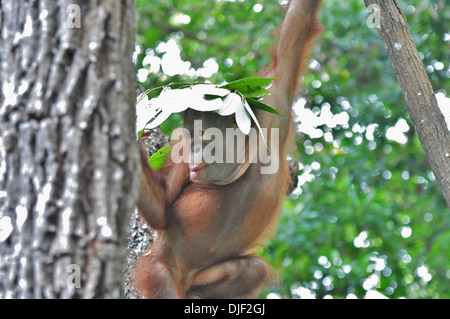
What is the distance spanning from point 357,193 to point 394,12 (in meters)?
3.39

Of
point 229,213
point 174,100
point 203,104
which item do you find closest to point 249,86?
point 203,104

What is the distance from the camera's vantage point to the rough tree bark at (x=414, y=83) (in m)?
2.69

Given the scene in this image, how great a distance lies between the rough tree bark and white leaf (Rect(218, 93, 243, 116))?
85 cm

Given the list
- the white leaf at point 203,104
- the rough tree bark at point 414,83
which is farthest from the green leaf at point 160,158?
the rough tree bark at point 414,83

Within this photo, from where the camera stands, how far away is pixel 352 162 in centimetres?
564

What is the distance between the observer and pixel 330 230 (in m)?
5.73

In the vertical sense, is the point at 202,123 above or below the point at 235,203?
above

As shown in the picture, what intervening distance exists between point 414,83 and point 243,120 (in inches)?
36.0

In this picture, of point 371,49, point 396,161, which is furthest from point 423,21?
point 396,161

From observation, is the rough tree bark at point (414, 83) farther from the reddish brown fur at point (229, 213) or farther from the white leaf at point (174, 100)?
the white leaf at point (174, 100)

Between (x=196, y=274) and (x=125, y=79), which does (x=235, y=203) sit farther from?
(x=125, y=79)

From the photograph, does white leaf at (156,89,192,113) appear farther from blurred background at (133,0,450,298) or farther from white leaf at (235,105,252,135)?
blurred background at (133,0,450,298)

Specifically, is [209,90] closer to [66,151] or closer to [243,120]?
[243,120]

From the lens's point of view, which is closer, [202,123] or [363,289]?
[202,123]
